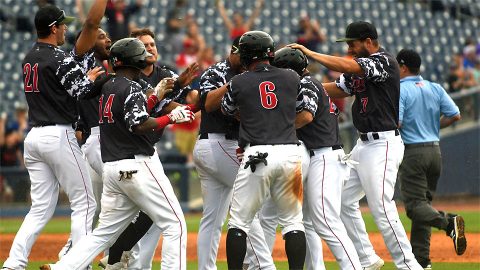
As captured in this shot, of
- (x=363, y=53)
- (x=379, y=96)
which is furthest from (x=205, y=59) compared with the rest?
(x=379, y=96)

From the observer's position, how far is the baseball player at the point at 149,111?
7.16m

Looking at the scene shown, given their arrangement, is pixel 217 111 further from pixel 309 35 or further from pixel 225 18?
pixel 225 18

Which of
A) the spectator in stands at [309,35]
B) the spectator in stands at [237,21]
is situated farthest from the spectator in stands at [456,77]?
the spectator in stands at [237,21]

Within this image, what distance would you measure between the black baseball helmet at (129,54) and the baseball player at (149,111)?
0.97 ft

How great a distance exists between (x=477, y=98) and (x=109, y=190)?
1157 centimetres

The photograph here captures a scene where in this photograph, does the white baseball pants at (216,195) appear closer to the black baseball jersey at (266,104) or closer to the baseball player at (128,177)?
the black baseball jersey at (266,104)

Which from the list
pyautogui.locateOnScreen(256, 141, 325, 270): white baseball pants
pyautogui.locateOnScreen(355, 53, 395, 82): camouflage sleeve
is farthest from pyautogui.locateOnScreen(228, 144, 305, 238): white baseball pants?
pyautogui.locateOnScreen(355, 53, 395, 82): camouflage sleeve

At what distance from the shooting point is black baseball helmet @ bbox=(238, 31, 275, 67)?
6.92 metres

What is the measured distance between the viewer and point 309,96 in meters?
7.17

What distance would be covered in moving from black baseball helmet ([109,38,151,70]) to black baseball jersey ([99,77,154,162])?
0.13m

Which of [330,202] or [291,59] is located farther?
[291,59]

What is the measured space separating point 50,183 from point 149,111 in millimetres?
1158

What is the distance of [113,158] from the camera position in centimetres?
675

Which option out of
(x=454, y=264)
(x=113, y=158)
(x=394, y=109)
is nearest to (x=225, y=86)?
(x=113, y=158)
